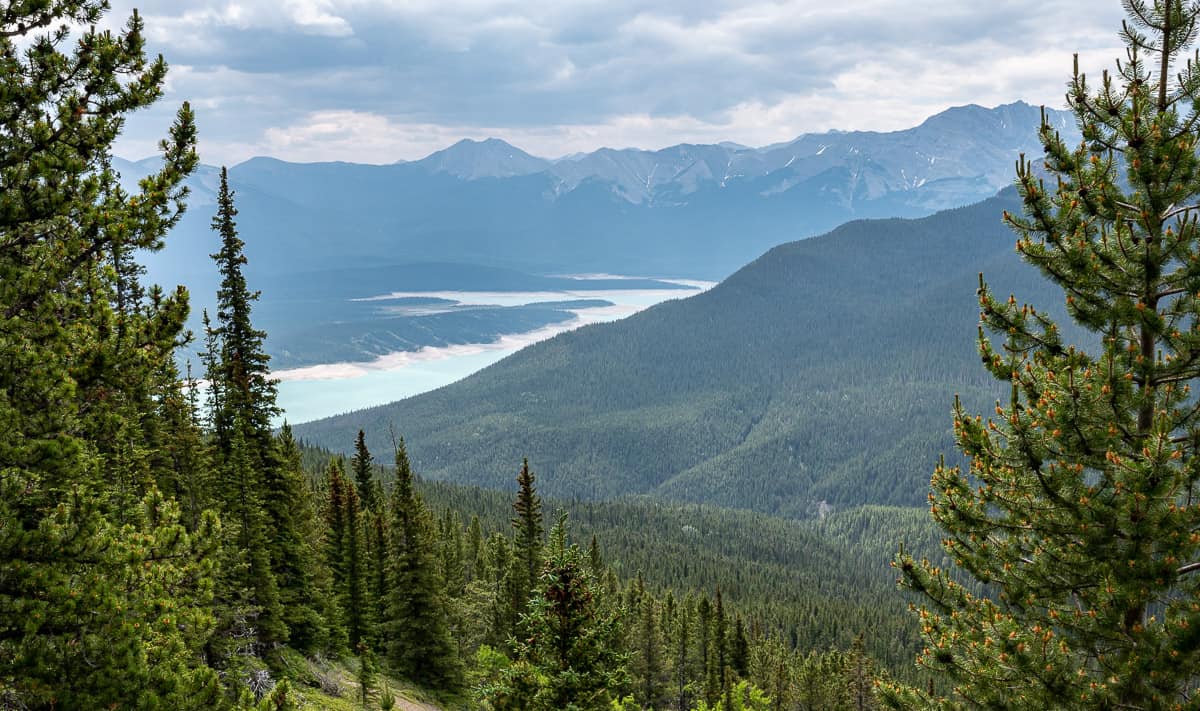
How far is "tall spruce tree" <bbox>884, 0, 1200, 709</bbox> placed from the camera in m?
8.15

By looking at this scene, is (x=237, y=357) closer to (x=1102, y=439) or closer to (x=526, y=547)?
(x=526, y=547)

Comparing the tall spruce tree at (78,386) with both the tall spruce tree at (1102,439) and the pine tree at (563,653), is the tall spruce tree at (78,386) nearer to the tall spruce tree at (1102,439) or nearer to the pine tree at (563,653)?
the pine tree at (563,653)

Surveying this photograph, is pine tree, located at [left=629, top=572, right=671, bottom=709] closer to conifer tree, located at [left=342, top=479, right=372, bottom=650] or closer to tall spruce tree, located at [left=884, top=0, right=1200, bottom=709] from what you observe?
conifer tree, located at [left=342, top=479, right=372, bottom=650]

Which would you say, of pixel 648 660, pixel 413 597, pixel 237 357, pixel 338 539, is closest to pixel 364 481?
pixel 338 539

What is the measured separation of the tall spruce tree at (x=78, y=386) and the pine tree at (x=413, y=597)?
23422 millimetres

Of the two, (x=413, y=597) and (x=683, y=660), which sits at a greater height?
(x=413, y=597)

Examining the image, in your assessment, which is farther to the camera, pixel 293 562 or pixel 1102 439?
pixel 293 562

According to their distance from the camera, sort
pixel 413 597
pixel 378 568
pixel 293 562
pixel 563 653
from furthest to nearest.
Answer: pixel 378 568, pixel 413 597, pixel 293 562, pixel 563 653

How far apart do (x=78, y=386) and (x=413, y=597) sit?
26.1 m

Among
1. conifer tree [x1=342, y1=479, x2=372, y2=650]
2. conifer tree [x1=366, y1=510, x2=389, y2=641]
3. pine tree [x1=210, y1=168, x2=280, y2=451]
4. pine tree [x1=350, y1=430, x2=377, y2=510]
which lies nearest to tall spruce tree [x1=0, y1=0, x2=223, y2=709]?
pine tree [x1=210, y1=168, x2=280, y2=451]

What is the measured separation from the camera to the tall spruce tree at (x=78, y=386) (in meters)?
7.13

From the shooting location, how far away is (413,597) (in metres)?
31.6

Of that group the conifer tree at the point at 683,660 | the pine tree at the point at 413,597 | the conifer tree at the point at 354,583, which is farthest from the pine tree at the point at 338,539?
the conifer tree at the point at 683,660

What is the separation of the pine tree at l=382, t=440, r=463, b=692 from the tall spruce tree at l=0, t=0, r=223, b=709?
23422 mm
